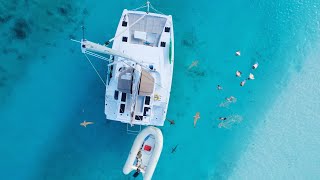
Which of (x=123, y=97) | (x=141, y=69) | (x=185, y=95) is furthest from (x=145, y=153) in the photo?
(x=141, y=69)

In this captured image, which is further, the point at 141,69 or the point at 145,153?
the point at 145,153

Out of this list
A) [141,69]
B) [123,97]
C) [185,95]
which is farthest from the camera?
[185,95]

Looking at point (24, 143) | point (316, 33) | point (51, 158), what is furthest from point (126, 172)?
point (316, 33)

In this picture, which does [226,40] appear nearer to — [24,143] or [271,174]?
[271,174]

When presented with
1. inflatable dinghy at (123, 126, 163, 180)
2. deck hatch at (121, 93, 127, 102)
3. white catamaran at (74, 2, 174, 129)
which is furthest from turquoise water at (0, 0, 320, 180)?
deck hatch at (121, 93, 127, 102)

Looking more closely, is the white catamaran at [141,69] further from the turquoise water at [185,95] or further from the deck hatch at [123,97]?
the turquoise water at [185,95]

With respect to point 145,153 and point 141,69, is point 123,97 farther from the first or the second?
point 145,153
